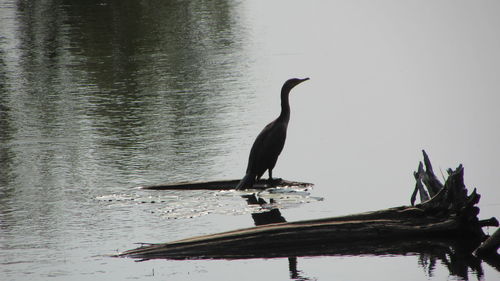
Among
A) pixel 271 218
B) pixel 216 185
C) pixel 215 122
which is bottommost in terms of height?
pixel 271 218

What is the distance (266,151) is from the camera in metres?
11.1

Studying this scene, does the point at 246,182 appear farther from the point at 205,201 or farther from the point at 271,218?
the point at 271,218

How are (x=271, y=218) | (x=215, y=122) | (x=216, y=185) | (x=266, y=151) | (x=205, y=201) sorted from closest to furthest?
(x=271, y=218), (x=205, y=201), (x=216, y=185), (x=266, y=151), (x=215, y=122)

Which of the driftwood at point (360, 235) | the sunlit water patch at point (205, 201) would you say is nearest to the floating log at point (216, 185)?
the sunlit water patch at point (205, 201)

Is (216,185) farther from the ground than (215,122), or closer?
closer

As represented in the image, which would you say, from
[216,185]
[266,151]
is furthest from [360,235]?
[266,151]

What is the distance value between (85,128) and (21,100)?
2875 mm

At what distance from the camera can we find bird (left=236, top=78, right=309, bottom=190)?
35.7 feet

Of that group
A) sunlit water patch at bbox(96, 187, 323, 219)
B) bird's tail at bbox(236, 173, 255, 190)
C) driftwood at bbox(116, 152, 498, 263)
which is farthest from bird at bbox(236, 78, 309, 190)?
driftwood at bbox(116, 152, 498, 263)

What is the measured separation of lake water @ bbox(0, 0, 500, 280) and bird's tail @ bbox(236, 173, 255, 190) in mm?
242

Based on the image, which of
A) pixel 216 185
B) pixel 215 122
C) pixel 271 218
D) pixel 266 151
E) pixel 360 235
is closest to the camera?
pixel 360 235

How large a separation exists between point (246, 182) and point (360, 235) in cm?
230

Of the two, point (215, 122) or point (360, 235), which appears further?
point (215, 122)

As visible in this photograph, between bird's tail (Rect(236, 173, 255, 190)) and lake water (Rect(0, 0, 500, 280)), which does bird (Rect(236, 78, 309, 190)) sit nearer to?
bird's tail (Rect(236, 173, 255, 190))
